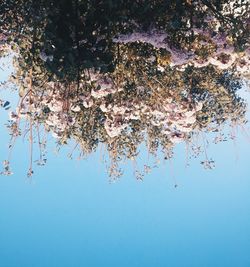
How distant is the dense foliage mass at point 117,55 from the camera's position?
22.9 feet

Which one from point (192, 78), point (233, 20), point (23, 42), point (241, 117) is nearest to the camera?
point (233, 20)

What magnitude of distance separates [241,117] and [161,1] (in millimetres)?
4954

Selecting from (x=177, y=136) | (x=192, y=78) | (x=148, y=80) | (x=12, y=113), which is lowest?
(x=177, y=136)

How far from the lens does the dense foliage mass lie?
22.9 ft

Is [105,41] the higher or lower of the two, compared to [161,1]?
lower

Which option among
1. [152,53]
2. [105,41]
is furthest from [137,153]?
[105,41]

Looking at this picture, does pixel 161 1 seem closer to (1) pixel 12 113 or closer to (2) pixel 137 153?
(1) pixel 12 113

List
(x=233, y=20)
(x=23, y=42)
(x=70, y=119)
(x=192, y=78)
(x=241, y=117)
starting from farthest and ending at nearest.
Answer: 1. (x=241, y=117)
2. (x=192, y=78)
3. (x=70, y=119)
4. (x=23, y=42)
5. (x=233, y=20)

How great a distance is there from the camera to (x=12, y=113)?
8398 millimetres

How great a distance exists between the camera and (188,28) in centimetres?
750

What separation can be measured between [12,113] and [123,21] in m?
2.92

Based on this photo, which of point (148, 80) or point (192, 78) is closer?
point (148, 80)

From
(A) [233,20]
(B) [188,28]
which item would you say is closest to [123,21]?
(B) [188,28]

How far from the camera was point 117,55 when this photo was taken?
25.9ft
